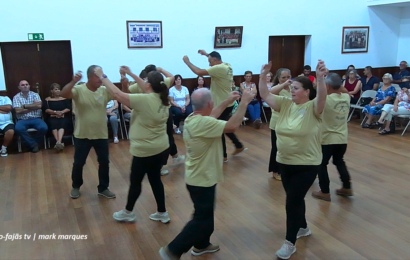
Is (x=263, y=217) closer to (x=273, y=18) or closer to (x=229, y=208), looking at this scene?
(x=229, y=208)

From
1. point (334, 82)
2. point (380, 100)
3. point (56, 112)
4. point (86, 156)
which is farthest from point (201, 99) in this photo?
point (380, 100)

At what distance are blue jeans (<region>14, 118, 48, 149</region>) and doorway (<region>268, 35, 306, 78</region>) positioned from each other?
5.52 m

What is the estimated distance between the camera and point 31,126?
21.6 feet

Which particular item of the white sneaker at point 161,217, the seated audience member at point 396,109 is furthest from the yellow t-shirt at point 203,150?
the seated audience member at point 396,109

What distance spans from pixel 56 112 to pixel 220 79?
134 inches

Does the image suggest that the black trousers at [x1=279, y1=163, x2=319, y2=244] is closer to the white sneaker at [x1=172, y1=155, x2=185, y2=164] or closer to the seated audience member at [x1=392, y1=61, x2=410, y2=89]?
the white sneaker at [x1=172, y1=155, x2=185, y2=164]

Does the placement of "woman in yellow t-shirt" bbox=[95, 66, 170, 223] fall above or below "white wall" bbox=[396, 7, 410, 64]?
below

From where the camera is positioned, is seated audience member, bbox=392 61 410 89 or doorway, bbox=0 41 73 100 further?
seated audience member, bbox=392 61 410 89

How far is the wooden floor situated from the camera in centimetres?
317

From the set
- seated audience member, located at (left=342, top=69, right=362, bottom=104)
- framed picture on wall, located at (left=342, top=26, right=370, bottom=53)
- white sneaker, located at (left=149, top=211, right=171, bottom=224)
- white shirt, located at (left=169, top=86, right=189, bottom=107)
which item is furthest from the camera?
framed picture on wall, located at (left=342, top=26, right=370, bottom=53)

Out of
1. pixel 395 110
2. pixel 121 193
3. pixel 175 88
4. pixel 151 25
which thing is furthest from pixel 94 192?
pixel 395 110

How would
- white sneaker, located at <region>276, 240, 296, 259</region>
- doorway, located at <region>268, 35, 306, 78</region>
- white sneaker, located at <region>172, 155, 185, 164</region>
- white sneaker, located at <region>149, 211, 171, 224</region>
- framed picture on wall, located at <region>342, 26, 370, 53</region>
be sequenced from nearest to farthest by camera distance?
A: white sneaker, located at <region>276, 240, 296, 259</region>, white sneaker, located at <region>149, 211, 171, 224</region>, white sneaker, located at <region>172, 155, 185, 164</region>, doorway, located at <region>268, 35, 306, 78</region>, framed picture on wall, located at <region>342, 26, 370, 53</region>

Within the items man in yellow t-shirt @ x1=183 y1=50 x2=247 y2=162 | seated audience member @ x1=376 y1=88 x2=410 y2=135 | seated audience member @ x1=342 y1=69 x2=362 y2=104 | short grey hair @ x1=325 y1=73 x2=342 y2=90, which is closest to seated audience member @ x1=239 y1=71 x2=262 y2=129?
seated audience member @ x1=342 y1=69 x2=362 y2=104

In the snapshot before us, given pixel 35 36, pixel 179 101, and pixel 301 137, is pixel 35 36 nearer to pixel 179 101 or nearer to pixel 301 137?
pixel 179 101
